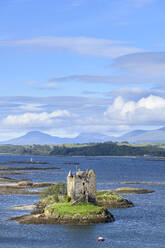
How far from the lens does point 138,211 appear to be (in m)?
87.6

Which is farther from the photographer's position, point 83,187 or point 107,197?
point 107,197

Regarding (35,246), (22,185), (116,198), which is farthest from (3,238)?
(22,185)

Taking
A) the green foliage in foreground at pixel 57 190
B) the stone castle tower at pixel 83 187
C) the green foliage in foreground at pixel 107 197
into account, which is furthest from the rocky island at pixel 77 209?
the green foliage in foreground at pixel 57 190

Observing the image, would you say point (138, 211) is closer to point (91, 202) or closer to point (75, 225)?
point (91, 202)

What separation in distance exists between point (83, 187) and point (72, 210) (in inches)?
169

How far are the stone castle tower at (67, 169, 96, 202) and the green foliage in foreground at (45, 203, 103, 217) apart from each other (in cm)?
145

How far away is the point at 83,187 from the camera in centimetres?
7775

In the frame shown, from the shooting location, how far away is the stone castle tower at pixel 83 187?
77250 millimetres

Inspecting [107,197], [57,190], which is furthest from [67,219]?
[57,190]

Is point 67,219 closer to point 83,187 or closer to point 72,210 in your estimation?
point 72,210

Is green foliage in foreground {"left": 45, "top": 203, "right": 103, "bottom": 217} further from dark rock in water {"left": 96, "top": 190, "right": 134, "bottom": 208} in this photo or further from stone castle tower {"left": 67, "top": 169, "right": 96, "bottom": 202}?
dark rock in water {"left": 96, "top": 190, "right": 134, "bottom": 208}

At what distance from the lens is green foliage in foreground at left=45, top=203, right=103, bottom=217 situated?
7456 cm

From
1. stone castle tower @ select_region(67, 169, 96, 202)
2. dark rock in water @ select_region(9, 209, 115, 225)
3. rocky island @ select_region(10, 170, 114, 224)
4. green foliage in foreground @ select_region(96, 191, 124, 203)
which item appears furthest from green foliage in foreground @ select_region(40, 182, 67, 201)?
dark rock in water @ select_region(9, 209, 115, 225)

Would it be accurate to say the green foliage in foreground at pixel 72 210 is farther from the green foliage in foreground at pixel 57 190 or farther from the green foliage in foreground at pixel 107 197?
the green foliage in foreground at pixel 57 190
